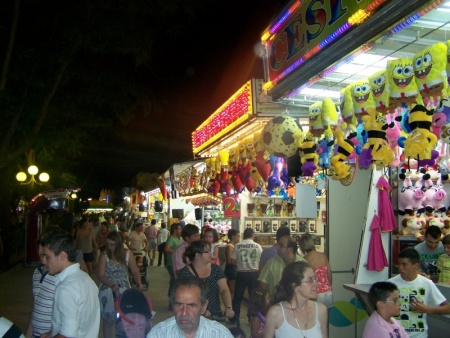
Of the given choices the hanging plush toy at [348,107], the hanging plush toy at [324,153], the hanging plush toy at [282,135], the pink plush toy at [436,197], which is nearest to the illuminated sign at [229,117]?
the hanging plush toy at [282,135]

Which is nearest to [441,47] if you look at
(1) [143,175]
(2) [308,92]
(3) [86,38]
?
(2) [308,92]

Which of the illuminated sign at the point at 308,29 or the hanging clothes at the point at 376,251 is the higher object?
the illuminated sign at the point at 308,29

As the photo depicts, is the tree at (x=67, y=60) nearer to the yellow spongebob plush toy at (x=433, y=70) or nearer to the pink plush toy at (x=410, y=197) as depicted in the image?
the pink plush toy at (x=410, y=197)

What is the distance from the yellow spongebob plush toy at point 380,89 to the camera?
5.00 meters

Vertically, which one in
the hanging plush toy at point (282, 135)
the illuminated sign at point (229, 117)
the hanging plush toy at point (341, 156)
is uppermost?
the illuminated sign at point (229, 117)

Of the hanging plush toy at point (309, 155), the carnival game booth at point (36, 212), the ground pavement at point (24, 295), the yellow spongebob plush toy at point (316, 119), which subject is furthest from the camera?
the carnival game booth at point (36, 212)

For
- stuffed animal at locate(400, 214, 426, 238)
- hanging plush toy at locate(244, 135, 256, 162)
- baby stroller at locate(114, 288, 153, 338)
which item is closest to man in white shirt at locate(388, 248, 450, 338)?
baby stroller at locate(114, 288, 153, 338)

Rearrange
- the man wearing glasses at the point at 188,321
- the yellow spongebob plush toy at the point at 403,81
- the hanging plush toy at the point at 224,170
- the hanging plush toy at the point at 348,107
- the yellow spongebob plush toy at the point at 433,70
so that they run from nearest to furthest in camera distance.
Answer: the man wearing glasses at the point at 188,321 < the yellow spongebob plush toy at the point at 433,70 < the yellow spongebob plush toy at the point at 403,81 < the hanging plush toy at the point at 348,107 < the hanging plush toy at the point at 224,170

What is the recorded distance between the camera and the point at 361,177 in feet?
29.3

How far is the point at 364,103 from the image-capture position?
5.35m

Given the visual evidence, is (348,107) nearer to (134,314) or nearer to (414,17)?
(414,17)

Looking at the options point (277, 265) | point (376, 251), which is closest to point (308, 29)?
point (277, 265)

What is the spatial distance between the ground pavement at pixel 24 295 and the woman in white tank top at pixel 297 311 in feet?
17.0

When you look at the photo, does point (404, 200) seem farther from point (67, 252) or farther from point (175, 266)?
point (67, 252)
